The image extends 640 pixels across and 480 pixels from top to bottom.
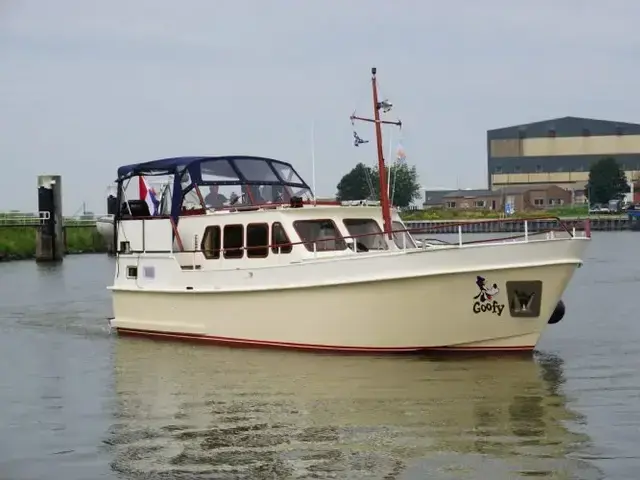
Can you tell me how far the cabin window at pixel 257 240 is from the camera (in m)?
18.7

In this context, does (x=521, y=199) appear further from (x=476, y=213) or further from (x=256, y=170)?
(x=256, y=170)

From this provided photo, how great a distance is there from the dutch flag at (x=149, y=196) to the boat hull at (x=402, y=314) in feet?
12.2

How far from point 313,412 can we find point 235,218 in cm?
649

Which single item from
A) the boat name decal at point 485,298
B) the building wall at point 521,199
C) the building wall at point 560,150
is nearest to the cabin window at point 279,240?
the boat name decal at point 485,298

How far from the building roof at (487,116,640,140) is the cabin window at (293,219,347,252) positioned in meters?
129

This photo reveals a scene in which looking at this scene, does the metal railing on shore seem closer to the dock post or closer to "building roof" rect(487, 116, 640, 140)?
the dock post

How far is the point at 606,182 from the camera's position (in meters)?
130

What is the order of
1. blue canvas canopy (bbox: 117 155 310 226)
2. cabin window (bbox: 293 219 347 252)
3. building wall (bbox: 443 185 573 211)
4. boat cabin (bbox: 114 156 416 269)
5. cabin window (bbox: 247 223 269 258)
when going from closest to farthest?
cabin window (bbox: 293 219 347 252) → boat cabin (bbox: 114 156 416 269) → cabin window (bbox: 247 223 269 258) → blue canvas canopy (bbox: 117 155 310 226) → building wall (bbox: 443 185 573 211)

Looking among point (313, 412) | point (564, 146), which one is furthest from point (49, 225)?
point (564, 146)

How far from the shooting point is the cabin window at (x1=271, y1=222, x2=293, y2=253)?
18.3 m

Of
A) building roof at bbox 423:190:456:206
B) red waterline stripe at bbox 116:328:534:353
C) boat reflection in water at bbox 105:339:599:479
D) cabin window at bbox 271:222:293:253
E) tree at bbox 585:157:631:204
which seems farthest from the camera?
building roof at bbox 423:190:456:206

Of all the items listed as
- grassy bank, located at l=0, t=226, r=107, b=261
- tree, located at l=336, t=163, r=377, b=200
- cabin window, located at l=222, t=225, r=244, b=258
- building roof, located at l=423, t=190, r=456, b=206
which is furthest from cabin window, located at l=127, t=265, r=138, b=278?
building roof, located at l=423, t=190, r=456, b=206

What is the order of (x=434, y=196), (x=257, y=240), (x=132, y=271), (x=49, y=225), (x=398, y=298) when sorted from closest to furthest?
(x=398, y=298) → (x=257, y=240) → (x=132, y=271) → (x=49, y=225) → (x=434, y=196)

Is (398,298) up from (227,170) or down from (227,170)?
down
